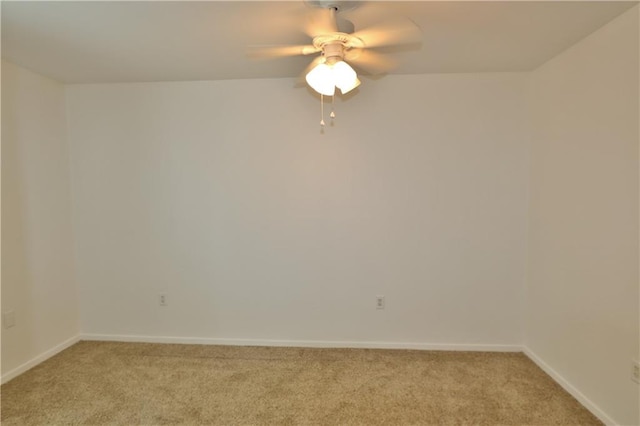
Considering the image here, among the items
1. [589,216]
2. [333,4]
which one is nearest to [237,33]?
[333,4]

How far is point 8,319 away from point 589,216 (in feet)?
13.5

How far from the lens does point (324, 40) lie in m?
1.67

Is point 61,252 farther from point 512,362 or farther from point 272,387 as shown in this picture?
point 512,362

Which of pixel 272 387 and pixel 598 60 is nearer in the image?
pixel 598 60

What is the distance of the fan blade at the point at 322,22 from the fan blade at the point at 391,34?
0.48 ft

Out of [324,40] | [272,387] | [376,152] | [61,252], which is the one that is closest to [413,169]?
[376,152]

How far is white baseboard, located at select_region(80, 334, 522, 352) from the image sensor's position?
9.56ft

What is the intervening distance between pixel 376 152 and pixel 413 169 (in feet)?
1.13

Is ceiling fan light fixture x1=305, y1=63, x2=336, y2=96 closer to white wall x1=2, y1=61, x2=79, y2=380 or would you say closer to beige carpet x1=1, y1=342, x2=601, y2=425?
beige carpet x1=1, y1=342, x2=601, y2=425

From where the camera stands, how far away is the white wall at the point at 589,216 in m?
1.86

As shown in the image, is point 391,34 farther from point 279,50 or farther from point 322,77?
point 279,50

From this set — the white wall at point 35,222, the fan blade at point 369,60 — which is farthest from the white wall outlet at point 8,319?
the fan blade at point 369,60

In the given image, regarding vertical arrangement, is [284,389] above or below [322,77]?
below

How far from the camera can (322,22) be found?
151 cm
